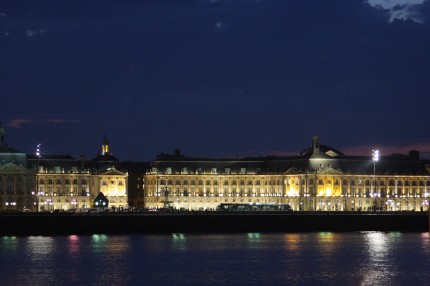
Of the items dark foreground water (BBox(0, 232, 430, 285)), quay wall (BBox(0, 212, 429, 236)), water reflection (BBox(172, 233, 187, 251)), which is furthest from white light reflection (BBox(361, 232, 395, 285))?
water reflection (BBox(172, 233, 187, 251))

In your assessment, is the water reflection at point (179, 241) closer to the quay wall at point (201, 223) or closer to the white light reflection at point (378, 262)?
the quay wall at point (201, 223)

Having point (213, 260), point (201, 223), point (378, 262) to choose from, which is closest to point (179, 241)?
point (201, 223)

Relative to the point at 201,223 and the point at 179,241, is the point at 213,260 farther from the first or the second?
the point at 201,223

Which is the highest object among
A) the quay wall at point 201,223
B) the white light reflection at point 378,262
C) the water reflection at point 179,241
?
the quay wall at point 201,223

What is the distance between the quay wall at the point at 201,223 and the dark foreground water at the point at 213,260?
10.1 m

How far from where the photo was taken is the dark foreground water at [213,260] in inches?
4631

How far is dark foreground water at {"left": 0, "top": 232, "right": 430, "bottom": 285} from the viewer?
→ 118 meters

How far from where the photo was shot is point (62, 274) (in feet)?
397

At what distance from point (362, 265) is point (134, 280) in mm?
26354

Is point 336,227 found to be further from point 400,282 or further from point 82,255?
point 400,282

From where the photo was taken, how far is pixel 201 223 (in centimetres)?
19062

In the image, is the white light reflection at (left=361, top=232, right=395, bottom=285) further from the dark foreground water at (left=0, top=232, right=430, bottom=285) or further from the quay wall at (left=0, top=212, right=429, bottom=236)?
the quay wall at (left=0, top=212, right=429, bottom=236)

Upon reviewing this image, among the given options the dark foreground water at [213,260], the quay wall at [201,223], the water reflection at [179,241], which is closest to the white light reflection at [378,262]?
the dark foreground water at [213,260]

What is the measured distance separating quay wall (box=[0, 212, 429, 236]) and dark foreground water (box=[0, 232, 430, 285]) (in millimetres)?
10144
